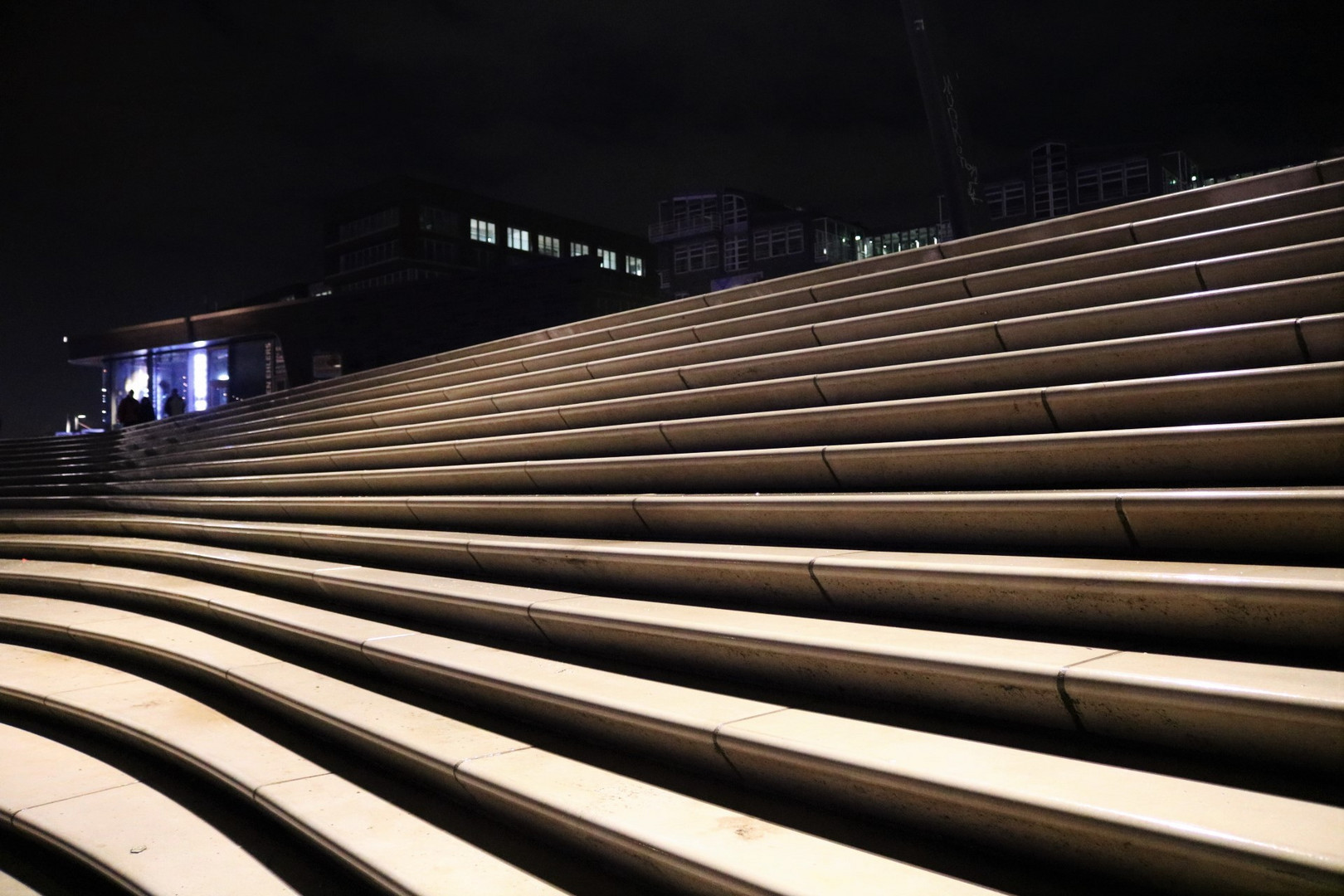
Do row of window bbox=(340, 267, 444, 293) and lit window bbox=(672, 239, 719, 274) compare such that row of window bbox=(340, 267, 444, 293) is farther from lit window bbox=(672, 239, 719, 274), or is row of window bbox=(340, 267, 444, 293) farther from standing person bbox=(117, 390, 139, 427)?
standing person bbox=(117, 390, 139, 427)

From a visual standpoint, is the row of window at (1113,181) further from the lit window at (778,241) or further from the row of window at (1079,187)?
the lit window at (778,241)

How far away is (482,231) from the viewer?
181 feet

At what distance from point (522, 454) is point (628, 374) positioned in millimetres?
1031

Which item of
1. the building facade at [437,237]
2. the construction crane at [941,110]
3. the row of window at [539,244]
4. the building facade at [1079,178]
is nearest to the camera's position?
the construction crane at [941,110]

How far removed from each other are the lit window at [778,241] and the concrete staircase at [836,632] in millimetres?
15194

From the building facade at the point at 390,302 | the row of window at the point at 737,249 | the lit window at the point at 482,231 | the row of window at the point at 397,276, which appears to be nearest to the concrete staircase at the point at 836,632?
the building facade at the point at 390,302

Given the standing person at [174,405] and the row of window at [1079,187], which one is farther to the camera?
the standing person at [174,405]

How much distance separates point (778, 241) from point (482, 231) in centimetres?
3808

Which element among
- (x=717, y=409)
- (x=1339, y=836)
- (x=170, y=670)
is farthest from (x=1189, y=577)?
(x=170, y=670)

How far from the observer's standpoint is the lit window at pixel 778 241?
20484 millimetres

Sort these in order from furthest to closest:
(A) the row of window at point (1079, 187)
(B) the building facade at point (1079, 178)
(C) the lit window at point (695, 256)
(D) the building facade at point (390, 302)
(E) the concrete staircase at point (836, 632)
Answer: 1. (C) the lit window at point (695, 256)
2. (D) the building facade at point (390, 302)
3. (A) the row of window at point (1079, 187)
4. (B) the building facade at point (1079, 178)
5. (E) the concrete staircase at point (836, 632)

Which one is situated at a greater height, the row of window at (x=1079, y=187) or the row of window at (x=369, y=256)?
the row of window at (x=369, y=256)

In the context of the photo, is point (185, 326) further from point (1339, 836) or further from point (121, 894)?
point (1339, 836)

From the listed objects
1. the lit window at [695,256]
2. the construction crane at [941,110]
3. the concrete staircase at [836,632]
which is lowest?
the concrete staircase at [836,632]
